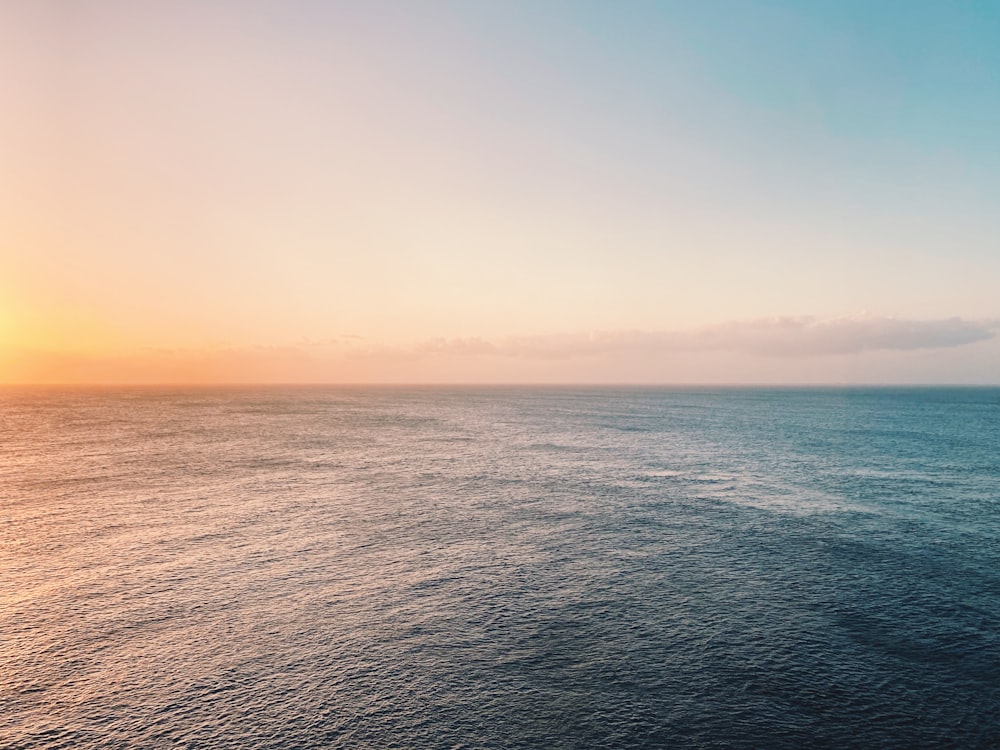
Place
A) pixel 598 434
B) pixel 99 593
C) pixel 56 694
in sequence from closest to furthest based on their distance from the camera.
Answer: pixel 56 694 → pixel 99 593 → pixel 598 434

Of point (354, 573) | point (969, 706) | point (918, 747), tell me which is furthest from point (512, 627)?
point (969, 706)

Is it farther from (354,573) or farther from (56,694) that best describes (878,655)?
(56,694)

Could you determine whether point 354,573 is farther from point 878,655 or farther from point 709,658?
point 878,655

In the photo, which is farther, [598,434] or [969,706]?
[598,434]

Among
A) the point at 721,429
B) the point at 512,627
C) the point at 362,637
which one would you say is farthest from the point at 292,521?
the point at 721,429

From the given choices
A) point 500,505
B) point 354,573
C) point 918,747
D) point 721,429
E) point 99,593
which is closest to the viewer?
point 918,747

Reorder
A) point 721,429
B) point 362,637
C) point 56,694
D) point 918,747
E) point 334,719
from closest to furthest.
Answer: point 918,747, point 334,719, point 56,694, point 362,637, point 721,429
